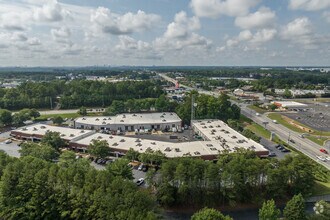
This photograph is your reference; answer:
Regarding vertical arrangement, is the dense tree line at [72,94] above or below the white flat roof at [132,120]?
above

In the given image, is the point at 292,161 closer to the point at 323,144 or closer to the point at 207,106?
the point at 323,144

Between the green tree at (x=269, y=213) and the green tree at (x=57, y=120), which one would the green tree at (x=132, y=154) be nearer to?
the green tree at (x=269, y=213)

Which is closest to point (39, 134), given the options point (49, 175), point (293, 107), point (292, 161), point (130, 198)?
point (49, 175)

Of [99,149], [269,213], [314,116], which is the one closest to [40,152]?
[99,149]

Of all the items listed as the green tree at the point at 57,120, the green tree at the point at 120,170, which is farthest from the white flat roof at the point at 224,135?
the green tree at the point at 57,120

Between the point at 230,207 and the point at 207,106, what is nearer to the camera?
the point at 230,207
